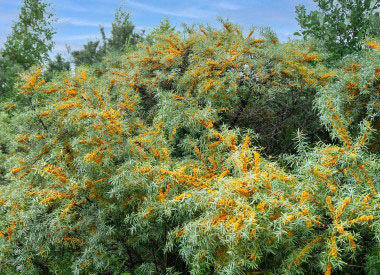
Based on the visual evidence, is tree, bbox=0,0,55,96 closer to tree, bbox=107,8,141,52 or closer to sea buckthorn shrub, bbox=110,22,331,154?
tree, bbox=107,8,141,52

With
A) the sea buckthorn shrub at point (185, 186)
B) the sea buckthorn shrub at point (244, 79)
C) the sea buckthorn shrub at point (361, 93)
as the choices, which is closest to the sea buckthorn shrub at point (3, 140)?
the sea buckthorn shrub at point (185, 186)

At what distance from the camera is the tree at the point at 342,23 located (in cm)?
600

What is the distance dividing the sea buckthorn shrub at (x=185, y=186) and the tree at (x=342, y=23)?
1.11 meters

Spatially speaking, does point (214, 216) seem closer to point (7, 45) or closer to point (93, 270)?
point (93, 270)

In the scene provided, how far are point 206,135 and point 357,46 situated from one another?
3628 millimetres

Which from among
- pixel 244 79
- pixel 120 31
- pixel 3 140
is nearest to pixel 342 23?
pixel 244 79

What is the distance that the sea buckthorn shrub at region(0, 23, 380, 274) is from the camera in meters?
2.73

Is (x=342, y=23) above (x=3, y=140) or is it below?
above

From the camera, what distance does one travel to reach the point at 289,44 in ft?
18.4

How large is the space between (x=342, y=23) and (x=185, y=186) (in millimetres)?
4291

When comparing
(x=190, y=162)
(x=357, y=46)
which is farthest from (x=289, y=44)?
(x=190, y=162)

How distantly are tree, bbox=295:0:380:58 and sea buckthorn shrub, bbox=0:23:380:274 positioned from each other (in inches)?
43.8

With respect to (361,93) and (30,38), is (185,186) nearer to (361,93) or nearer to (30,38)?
(361,93)

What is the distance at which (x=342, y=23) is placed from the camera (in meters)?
6.04
